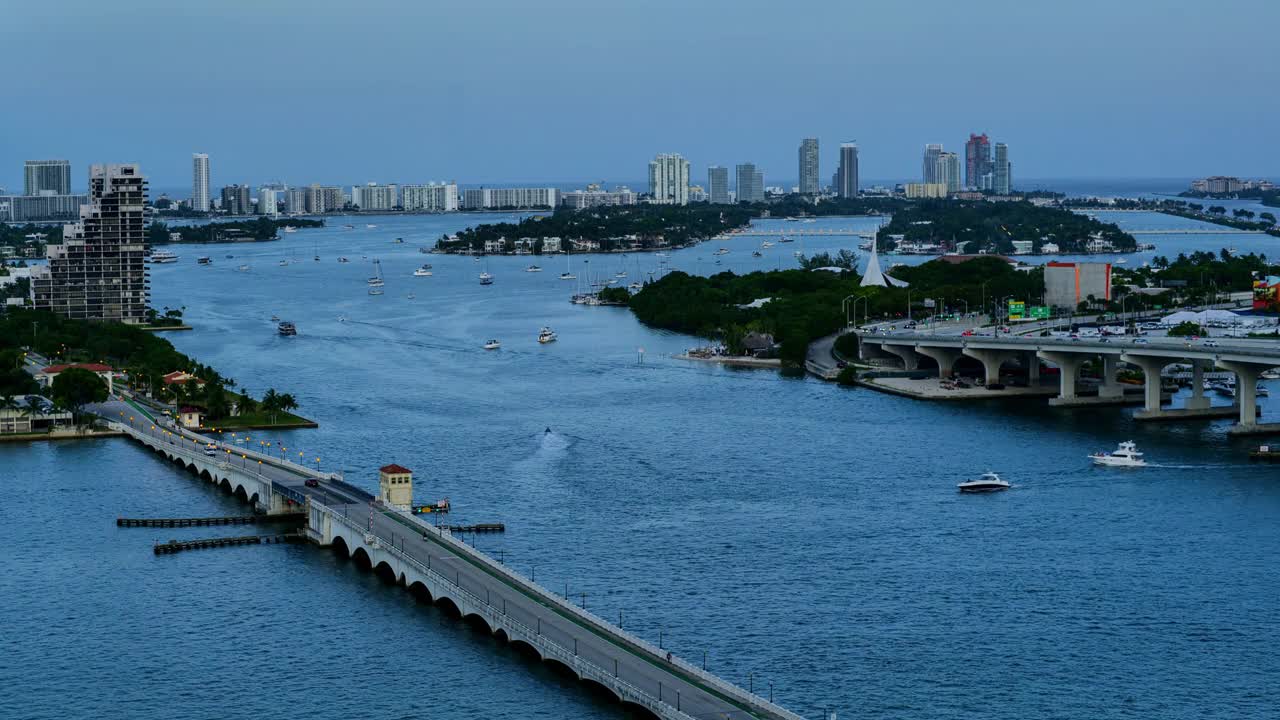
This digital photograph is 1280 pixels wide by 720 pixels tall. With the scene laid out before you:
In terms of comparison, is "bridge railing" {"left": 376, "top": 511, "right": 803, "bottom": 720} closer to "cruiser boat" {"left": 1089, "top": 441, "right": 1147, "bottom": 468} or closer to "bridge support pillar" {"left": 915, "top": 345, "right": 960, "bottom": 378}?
"cruiser boat" {"left": 1089, "top": 441, "right": 1147, "bottom": 468}

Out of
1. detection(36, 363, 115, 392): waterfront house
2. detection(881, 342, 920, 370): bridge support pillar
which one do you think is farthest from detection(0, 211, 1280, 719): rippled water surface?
detection(36, 363, 115, 392): waterfront house

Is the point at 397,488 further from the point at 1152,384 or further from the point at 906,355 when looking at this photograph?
the point at 906,355

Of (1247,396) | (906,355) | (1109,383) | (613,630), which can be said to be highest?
(906,355)

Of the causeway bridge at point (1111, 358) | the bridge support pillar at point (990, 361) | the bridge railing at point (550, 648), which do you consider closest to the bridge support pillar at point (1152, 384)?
the causeway bridge at point (1111, 358)

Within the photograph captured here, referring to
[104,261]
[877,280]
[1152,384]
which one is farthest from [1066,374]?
[104,261]

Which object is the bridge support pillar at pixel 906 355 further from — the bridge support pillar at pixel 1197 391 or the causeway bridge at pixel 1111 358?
the bridge support pillar at pixel 1197 391

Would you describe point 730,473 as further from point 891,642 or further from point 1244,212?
point 1244,212
